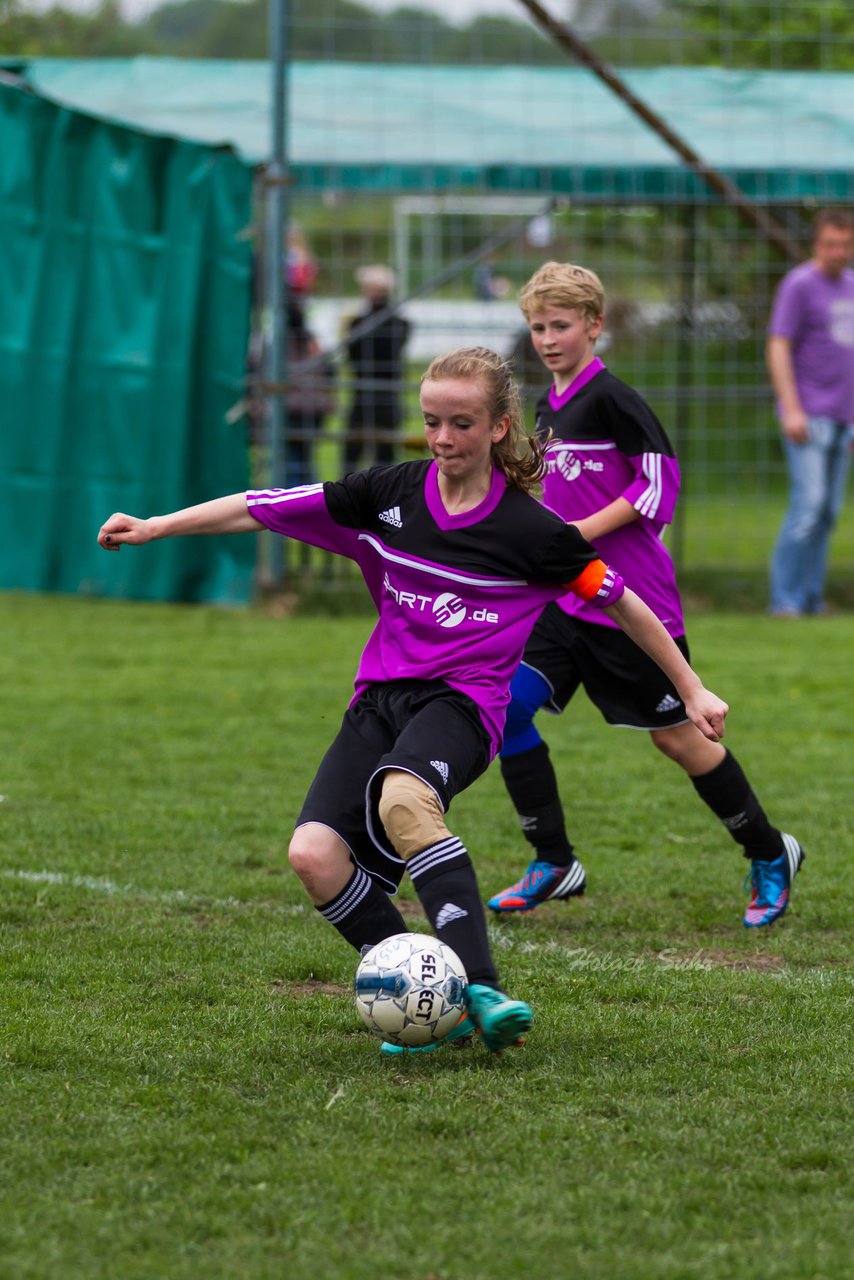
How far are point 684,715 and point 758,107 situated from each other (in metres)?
8.86

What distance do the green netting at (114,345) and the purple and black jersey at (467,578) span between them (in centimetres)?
686

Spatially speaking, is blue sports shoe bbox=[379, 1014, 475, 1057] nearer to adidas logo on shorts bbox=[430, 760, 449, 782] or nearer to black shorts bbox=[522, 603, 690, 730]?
adidas logo on shorts bbox=[430, 760, 449, 782]

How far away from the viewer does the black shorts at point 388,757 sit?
3930 millimetres

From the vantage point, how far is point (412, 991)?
3770mm

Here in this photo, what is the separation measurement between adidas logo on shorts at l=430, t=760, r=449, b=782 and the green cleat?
18.0 inches

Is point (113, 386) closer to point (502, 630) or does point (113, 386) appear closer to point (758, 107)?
point (758, 107)

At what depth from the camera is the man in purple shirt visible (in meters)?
10.9

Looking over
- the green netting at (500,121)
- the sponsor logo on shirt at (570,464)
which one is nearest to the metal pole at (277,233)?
the green netting at (500,121)

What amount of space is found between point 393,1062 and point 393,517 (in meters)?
1.26

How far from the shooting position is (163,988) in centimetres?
440

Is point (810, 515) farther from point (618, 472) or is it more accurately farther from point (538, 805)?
point (538, 805)

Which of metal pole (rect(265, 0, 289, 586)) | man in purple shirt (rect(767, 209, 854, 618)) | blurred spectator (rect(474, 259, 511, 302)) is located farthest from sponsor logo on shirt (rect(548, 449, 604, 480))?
blurred spectator (rect(474, 259, 511, 302))

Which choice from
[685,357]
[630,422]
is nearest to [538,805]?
[630,422]

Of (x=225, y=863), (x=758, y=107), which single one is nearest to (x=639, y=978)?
(x=225, y=863)
